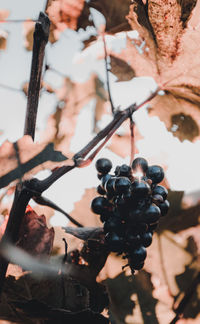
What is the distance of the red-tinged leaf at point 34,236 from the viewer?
2.71 feet

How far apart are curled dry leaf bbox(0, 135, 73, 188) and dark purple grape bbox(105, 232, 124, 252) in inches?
10.0

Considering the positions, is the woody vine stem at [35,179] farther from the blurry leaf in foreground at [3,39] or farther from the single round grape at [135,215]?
the blurry leaf in foreground at [3,39]

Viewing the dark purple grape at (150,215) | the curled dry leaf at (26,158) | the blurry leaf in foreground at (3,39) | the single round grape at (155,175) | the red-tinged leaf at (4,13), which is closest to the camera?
the curled dry leaf at (26,158)

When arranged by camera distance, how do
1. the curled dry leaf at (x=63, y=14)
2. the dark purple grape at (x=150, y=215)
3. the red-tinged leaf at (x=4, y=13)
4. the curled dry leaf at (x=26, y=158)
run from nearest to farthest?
the curled dry leaf at (x=26, y=158) < the dark purple grape at (x=150, y=215) < the curled dry leaf at (x=63, y=14) < the red-tinged leaf at (x=4, y=13)

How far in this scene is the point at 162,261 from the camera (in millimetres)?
1054

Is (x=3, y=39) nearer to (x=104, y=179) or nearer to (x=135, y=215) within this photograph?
(x=104, y=179)

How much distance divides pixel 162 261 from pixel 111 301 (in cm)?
23

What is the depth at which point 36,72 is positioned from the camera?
2.69 feet

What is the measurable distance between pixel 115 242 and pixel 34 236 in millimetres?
216

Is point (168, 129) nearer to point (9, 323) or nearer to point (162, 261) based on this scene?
point (162, 261)

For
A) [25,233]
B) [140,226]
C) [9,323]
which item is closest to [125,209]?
[140,226]

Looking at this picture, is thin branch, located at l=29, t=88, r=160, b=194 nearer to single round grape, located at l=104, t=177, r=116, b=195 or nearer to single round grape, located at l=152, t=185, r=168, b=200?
single round grape, located at l=104, t=177, r=116, b=195

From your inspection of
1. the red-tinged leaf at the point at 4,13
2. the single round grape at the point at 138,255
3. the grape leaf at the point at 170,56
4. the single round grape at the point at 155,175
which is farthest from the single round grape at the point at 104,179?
the red-tinged leaf at the point at 4,13

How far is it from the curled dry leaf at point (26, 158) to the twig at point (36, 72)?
0.06m
